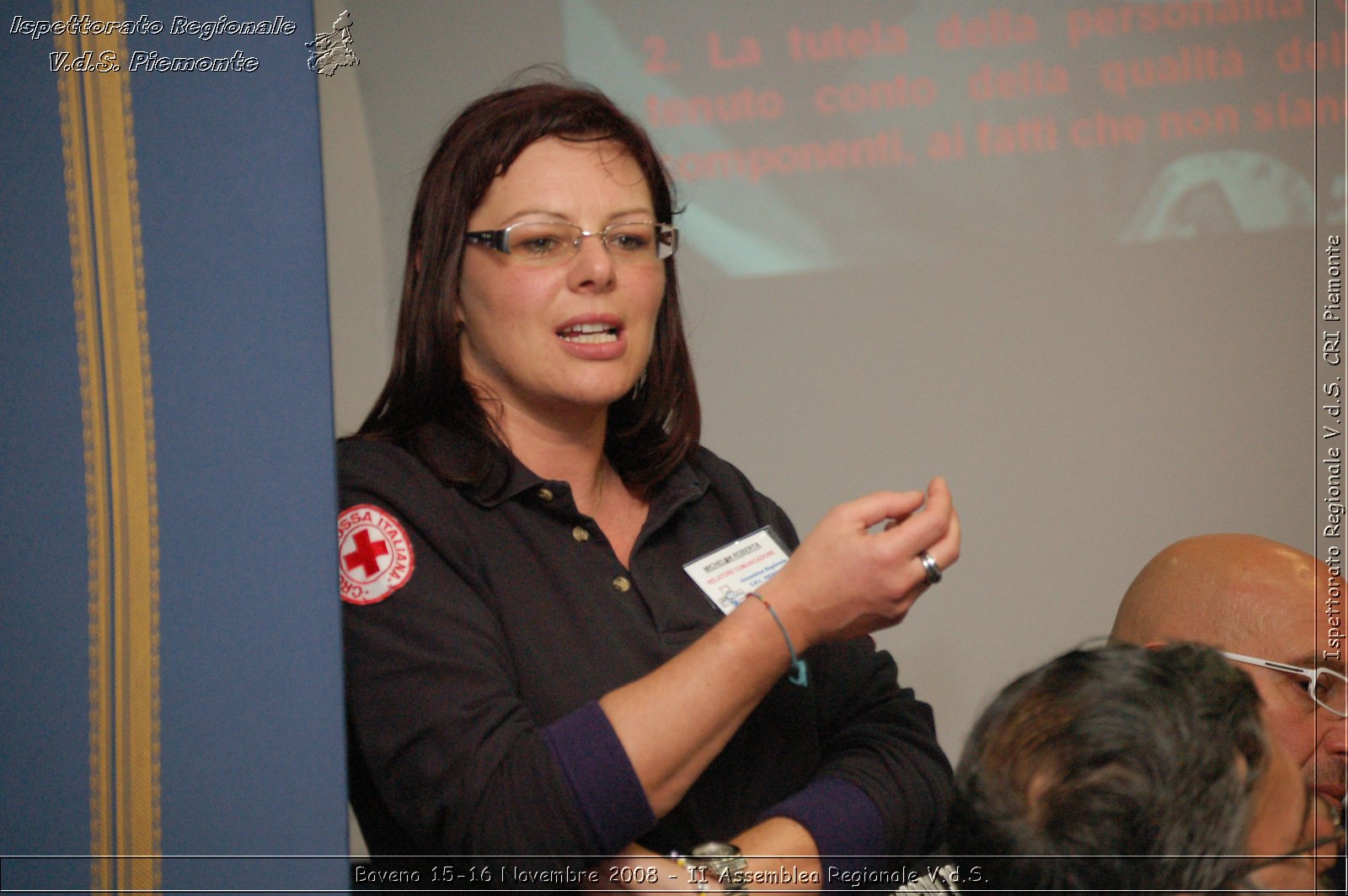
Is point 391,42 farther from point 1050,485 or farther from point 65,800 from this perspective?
point 1050,485

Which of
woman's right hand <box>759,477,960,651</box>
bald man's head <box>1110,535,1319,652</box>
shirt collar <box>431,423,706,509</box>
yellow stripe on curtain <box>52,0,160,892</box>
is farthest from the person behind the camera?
bald man's head <box>1110,535,1319,652</box>

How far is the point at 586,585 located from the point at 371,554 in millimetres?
269

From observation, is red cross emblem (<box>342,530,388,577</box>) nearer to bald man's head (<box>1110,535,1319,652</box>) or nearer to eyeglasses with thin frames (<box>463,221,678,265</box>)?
eyeglasses with thin frames (<box>463,221,678,265</box>)

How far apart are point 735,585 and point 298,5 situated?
838 mm

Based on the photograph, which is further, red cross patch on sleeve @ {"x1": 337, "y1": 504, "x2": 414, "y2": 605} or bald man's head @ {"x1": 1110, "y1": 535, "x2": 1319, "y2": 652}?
bald man's head @ {"x1": 1110, "y1": 535, "x2": 1319, "y2": 652}

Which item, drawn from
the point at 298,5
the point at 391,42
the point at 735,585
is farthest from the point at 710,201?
the point at 298,5

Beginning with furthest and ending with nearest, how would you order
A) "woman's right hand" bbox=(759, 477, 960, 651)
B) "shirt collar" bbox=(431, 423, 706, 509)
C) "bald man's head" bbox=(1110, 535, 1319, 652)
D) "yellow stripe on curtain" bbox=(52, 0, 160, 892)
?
1. "bald man's head" bbox=(1110, 535, 1319, 652)
2. "shirt collar" bbox=(431, 423, 706, 509)
3. "woman's right hand" bbox=(759, 477, 960, 651)
4. "yellow stripe on curtain" bbox=(52, 0, 160, 892)

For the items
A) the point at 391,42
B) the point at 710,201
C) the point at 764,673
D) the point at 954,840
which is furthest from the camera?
the point at 710,201

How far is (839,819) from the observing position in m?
1.30

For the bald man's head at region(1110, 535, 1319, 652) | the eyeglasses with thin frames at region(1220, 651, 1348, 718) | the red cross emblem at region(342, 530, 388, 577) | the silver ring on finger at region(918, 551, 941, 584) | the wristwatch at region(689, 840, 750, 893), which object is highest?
the red cross emblem at region(342, 530, 388, 577)

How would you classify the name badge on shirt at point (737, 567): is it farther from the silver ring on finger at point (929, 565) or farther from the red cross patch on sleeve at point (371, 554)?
the red cross patch on sleeve at point (371, 554)

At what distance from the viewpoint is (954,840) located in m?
0.97

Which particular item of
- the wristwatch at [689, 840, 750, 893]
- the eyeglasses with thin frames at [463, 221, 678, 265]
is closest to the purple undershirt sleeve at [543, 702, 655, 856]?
the wristwatch at [689, 840, 750, 893]

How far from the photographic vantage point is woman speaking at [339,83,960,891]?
115cm
